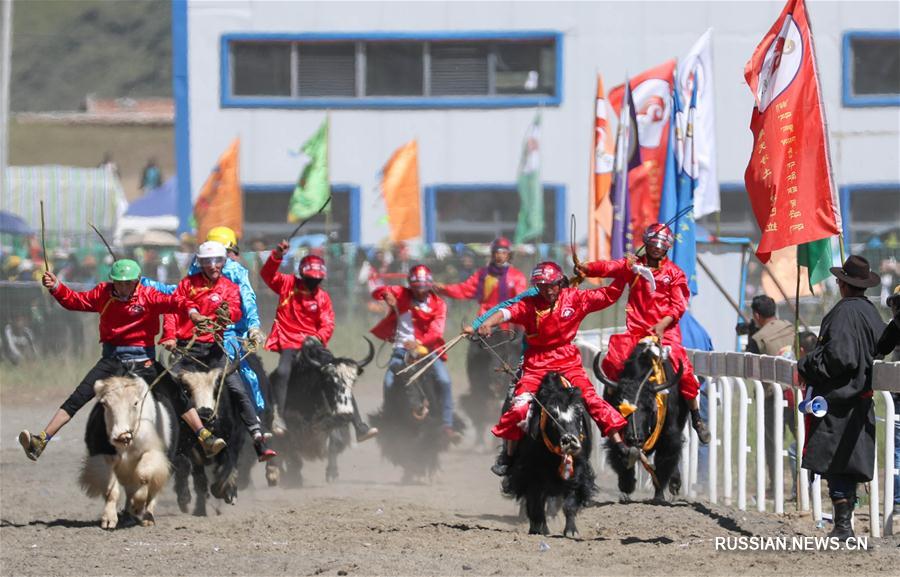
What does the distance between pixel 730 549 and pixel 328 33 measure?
2601 centimetres

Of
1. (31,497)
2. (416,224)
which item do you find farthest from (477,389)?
(416,224)

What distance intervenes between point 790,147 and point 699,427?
7.98 feet

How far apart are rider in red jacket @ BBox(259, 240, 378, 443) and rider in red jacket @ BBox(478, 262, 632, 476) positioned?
3.83 m

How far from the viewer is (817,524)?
1152 cm

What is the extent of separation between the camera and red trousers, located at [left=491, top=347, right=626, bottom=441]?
1166 cm

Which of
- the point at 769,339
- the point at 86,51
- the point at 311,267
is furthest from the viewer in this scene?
the point at 86,51

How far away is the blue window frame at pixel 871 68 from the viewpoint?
34.4 m

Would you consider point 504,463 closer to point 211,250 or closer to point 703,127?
point 211,250

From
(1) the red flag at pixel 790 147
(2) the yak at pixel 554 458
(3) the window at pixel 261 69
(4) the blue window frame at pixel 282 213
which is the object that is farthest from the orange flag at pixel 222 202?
(2) the yak at pixel 554 458

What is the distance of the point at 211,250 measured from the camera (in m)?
13.5

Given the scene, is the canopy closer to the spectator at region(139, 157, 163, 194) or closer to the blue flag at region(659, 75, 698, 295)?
the blue flag at region(659, 75, 698, 295)

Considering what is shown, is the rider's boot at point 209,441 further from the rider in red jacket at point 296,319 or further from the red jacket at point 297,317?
the red jacket at point 297,317

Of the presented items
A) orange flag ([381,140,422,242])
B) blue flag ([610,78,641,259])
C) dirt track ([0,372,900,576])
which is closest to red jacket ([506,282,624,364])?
dirt track ([0,372,900,576])

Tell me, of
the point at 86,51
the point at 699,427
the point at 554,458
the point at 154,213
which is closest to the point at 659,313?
the point at 699,427
